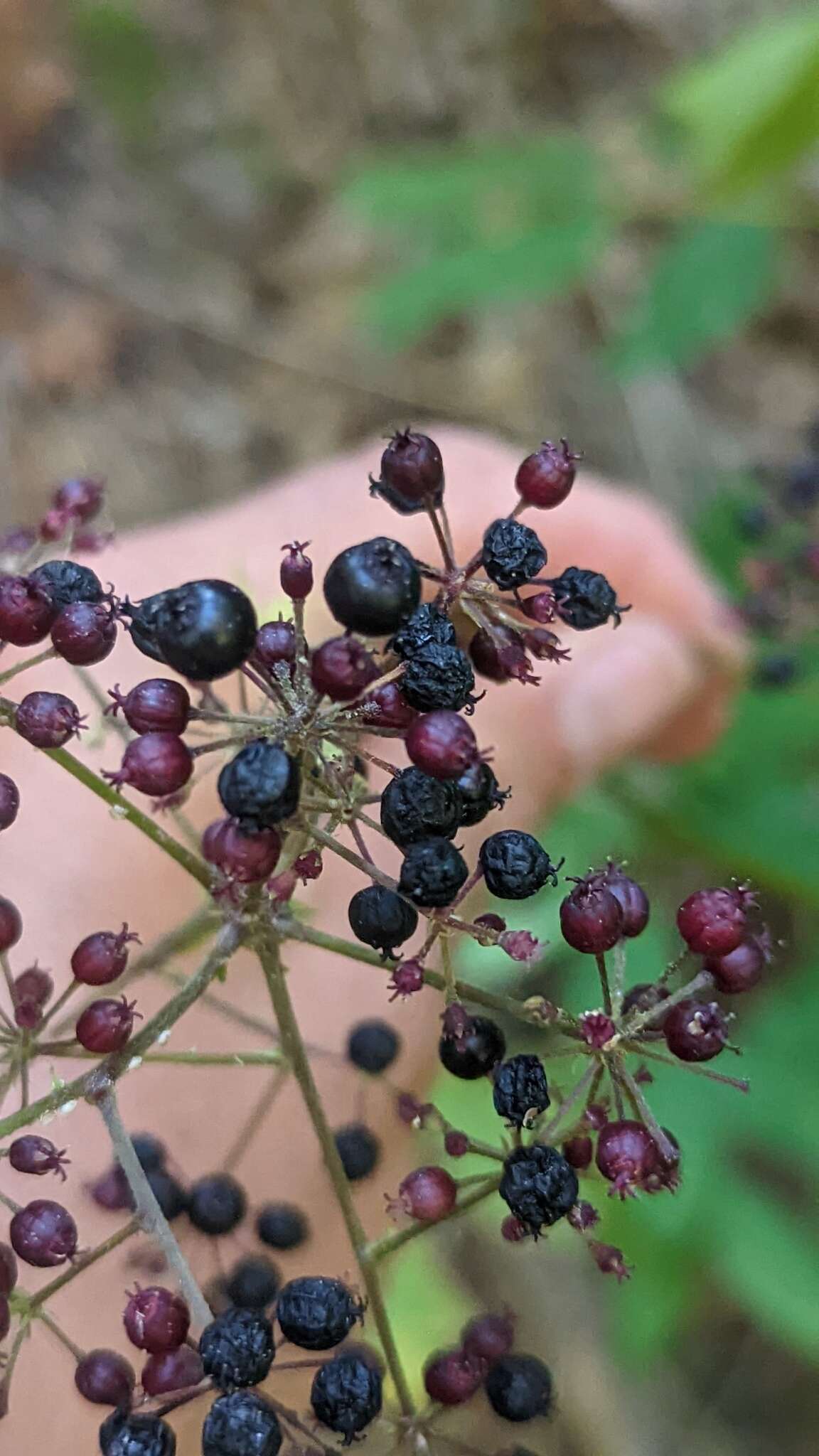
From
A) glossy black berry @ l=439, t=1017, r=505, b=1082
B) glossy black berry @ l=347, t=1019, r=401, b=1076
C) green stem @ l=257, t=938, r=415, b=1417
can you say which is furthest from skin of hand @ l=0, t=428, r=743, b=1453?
glossy black berry @ l=439, t=1017, r=505, b=1082

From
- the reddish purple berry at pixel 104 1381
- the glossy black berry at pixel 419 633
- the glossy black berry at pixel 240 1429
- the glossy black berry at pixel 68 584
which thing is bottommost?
the glossy black berry at pixel 240 1429

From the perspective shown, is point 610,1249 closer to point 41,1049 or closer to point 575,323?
point 41,1049

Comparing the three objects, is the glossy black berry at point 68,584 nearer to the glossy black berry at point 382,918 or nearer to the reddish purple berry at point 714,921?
the glossy black berry at point 382,918

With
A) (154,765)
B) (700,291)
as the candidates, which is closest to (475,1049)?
(154,765)

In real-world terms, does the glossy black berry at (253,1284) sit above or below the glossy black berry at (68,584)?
below

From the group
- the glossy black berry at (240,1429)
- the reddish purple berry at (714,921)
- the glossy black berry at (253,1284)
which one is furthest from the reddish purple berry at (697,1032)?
the glossy black berry at (253,1284)

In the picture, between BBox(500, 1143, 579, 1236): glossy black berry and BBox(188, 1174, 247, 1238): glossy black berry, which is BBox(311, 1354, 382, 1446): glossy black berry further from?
BBox(188, 1174, 247, 1238): glossy black berry
